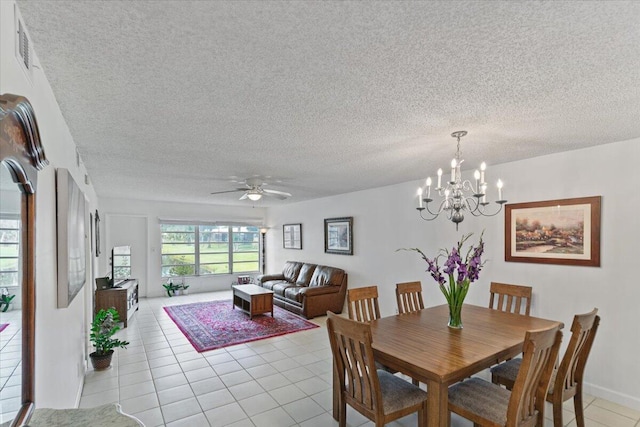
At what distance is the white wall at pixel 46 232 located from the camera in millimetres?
1130

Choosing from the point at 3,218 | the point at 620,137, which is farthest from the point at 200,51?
the point at 620,137

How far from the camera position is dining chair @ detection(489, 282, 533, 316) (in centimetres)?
320

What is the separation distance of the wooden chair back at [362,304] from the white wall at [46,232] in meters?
2.21

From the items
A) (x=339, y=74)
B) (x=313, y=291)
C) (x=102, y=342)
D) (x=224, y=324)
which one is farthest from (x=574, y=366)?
(x=224, y=324)

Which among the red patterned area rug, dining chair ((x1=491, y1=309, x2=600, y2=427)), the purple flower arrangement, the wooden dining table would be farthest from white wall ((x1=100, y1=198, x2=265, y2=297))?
dining chair ((x1=491, y1=309, x2=600, y2=427))

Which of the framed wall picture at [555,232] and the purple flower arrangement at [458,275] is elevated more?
the framed wall picture at [555,232]

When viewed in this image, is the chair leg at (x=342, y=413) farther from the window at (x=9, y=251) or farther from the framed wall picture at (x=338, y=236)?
the framed wall picture at (x=338, y=236)

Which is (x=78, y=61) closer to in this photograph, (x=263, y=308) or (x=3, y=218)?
(x=3, y=218)

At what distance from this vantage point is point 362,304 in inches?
125

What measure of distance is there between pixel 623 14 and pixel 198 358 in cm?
470

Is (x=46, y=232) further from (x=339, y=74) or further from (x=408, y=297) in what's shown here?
(x=408, y=297)

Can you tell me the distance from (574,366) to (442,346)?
3.27ft

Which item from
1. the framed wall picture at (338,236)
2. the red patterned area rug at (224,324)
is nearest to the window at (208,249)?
the red patterned area rug at (224,324)

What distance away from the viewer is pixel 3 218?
3.20ft
